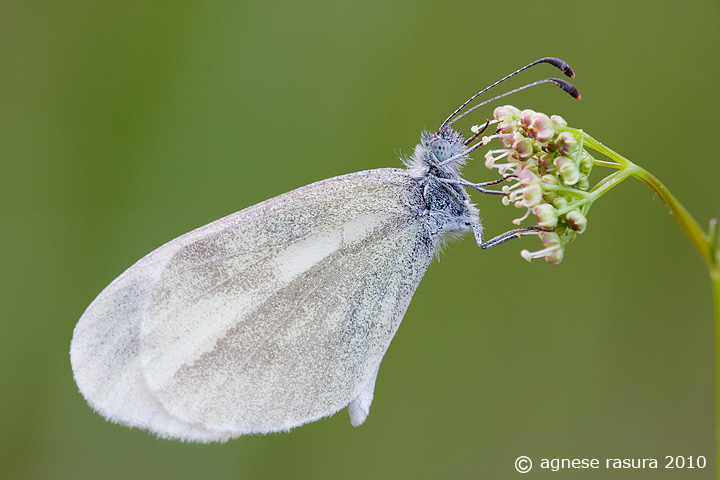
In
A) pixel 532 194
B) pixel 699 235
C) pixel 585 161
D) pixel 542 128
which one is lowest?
pixel 699 235

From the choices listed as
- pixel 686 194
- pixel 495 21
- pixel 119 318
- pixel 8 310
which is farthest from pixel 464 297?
pixel 8 310

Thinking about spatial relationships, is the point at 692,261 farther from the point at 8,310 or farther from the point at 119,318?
the point at 8,310

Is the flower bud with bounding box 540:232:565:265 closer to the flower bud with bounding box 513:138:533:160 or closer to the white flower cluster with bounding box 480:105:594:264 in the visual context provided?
the white flower cluster with bounding box 480:105:594:264

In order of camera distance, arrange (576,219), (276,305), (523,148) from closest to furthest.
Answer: (576,219) → (523,148) → (276,305)

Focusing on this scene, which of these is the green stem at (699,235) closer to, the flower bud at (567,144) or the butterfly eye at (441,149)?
the flower bud at (567,144)

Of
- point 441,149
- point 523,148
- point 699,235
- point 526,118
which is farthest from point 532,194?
point 441,149

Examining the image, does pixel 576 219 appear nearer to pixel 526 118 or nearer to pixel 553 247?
pixel 553 247

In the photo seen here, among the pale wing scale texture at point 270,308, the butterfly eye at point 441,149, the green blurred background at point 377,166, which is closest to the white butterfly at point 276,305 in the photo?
the pale wing scale texture at point 270,308
